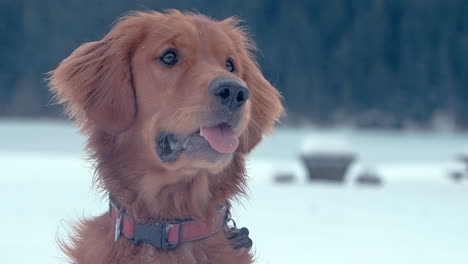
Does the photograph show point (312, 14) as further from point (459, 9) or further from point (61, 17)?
point (61, 17)

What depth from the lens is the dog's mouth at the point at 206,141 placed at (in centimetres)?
204

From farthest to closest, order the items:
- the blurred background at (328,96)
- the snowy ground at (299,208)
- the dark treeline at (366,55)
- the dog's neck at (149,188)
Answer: the dark treeline at (366,55)
the blurred background at (328,96)
the snowy ground at (299,208)
the dog's neck at (149,188)

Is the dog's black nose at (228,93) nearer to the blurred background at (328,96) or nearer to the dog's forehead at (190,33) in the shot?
the dog's forehead at (190,33)

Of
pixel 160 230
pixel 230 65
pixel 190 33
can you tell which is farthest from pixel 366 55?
pixel 160 230

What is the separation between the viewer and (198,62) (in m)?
2.26

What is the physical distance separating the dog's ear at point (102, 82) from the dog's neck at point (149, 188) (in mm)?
118

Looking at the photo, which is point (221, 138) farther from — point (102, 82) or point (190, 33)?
point (102, 82)

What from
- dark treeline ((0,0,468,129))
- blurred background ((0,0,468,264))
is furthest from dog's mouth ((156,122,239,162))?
dark treeline ((0,0,468,129))

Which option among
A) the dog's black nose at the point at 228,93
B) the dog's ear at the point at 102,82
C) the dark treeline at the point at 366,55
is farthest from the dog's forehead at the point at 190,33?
the dark treeline at the point at 366,55

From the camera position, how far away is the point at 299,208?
589cm

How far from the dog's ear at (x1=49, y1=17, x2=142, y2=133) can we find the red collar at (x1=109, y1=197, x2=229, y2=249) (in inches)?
16.4

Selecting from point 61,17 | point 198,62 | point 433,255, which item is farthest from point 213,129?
point 61,17

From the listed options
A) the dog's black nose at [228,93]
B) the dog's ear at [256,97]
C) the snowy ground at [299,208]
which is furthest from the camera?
the snowy ground at [299,208]

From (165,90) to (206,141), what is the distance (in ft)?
1.14
